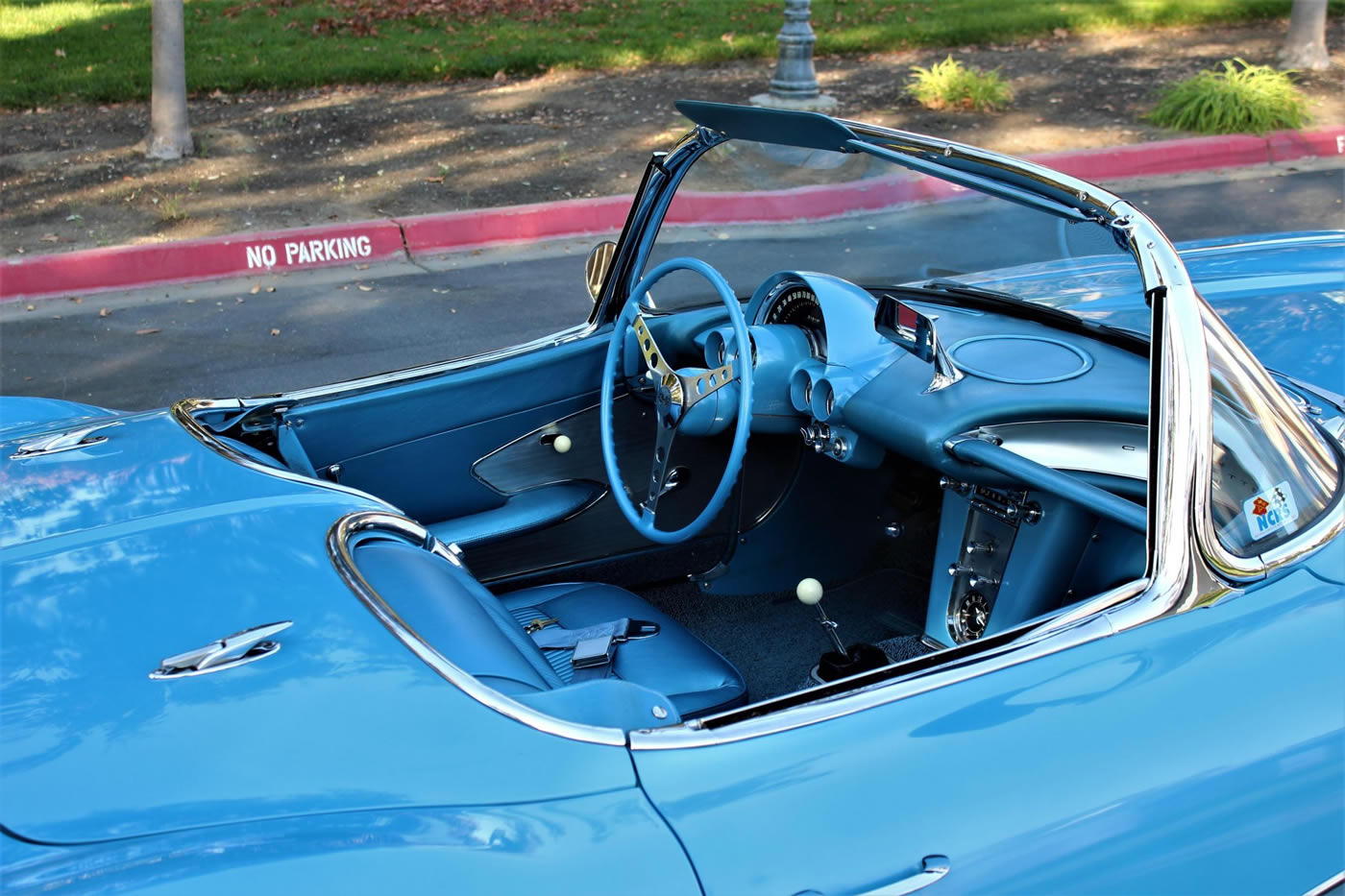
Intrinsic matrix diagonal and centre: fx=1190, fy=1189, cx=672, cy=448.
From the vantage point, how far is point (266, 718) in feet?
5.65

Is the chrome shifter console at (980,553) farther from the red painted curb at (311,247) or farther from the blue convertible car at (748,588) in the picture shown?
the red painted curb at (311,247)

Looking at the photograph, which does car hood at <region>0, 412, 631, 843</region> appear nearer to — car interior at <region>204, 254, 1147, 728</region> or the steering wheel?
car interior at <region>204, 254, 1147, 728</region>

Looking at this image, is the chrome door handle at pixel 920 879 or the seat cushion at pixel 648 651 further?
the seat cushion at pixel 648 651

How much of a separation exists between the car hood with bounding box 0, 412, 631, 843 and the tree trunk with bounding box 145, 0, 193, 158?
24.8 feet

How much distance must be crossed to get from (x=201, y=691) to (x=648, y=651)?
4.34 ft

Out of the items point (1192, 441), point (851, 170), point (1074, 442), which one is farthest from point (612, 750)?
point (851, 170)

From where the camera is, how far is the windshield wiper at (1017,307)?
2766mm

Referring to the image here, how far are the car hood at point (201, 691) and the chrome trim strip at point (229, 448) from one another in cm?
18

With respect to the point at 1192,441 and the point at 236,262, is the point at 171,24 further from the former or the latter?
the point at 1192,441

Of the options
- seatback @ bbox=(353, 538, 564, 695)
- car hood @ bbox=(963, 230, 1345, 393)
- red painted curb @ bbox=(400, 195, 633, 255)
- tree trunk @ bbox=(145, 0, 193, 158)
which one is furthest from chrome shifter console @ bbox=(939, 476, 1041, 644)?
tree trunk @ bbox=(145, 0, 193, 158)

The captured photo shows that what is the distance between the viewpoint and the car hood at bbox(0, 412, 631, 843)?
1.61 metres

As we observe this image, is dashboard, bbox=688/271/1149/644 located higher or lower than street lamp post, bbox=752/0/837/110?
lower

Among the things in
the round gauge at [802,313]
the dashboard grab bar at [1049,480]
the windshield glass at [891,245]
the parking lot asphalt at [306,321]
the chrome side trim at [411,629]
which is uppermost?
the windshield glass at [891,245]

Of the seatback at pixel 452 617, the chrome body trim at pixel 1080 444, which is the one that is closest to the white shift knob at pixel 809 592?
the chrome body trim at pixel 1080 444
